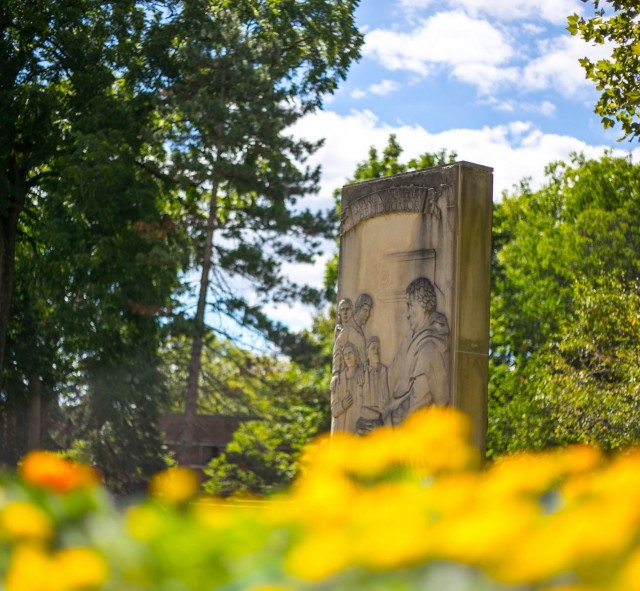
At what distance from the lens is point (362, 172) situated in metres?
34.5

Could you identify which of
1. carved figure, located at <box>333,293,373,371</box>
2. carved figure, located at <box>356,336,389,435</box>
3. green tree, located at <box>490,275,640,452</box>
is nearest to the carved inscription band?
carved figure, located at <box>333,293,373,371</box>

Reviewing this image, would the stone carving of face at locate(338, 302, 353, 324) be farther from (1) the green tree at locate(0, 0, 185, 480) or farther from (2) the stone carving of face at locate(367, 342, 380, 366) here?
(1) the green tree at locate(0, 0, 185, 480)

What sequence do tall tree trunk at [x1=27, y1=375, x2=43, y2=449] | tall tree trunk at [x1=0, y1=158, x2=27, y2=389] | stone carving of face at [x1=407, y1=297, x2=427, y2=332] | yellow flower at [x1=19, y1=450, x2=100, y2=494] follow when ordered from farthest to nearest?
1. tall tree trunk at [x1=27, y1=375, x2=43, y2=449]
2. tall tree trunk at [x1=0, y1=158, x2=27, y2=389]
3. stone carving of face at [x1=407, y1=297, x2=427, y2=332]
4. yellow flower at [x1=19, y1=450, x2=100, y2=494]

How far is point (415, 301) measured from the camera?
10766 mm

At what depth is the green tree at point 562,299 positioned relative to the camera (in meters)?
23.2

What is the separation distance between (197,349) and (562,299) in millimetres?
11779

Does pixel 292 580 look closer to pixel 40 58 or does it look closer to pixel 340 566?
pixel 340 566

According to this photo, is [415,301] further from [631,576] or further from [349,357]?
[631,576]

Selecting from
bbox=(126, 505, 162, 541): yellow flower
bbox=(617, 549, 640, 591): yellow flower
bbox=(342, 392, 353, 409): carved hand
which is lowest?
bbox=(617, 549, 640, 591): yellow flower

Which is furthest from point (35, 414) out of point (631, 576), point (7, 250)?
point (631, 576)

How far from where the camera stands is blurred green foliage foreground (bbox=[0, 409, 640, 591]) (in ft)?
4.83

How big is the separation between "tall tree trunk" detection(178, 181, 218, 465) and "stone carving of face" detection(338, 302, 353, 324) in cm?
1486

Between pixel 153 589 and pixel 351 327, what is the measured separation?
9841mm

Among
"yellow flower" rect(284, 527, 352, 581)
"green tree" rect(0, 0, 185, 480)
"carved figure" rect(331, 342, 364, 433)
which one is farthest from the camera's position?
"green tree" rect(0, 0, 185, 480)
